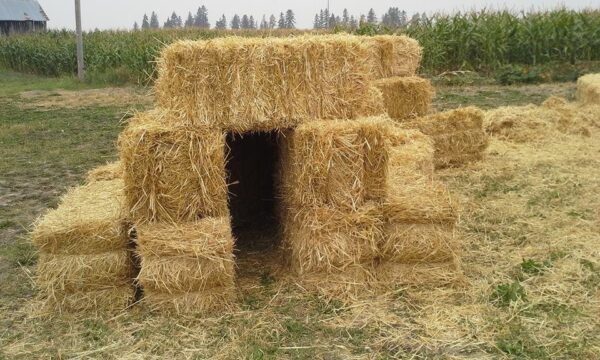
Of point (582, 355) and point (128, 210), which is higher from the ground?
point (128, 210)

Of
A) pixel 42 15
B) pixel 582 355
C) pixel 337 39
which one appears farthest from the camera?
pixel 42 15

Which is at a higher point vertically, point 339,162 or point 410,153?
point 339,162

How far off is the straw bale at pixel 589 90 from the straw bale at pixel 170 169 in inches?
379

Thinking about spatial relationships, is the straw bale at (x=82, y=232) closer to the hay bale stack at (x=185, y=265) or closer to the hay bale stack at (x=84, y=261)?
the hay bale stack at (x=84, y=261)

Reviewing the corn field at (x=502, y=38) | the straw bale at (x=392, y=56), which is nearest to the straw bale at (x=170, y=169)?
the straw bale at (x=392, y=56)

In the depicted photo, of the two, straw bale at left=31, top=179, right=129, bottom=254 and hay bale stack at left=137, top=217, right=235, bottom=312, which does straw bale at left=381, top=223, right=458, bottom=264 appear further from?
straw bale at left=31, top=179, right=129, bottom=254

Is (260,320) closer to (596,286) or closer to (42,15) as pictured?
(596,286)

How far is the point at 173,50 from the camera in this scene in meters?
4.96

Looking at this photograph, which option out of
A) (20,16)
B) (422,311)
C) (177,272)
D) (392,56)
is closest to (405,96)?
(392,56)

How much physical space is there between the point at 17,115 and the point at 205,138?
38.8ft

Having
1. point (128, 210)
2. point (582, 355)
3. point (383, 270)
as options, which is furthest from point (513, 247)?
point (128, 210)

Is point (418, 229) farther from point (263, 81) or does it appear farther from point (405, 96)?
point (405, 96)

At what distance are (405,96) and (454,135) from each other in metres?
0.93

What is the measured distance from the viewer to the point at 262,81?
511cm
